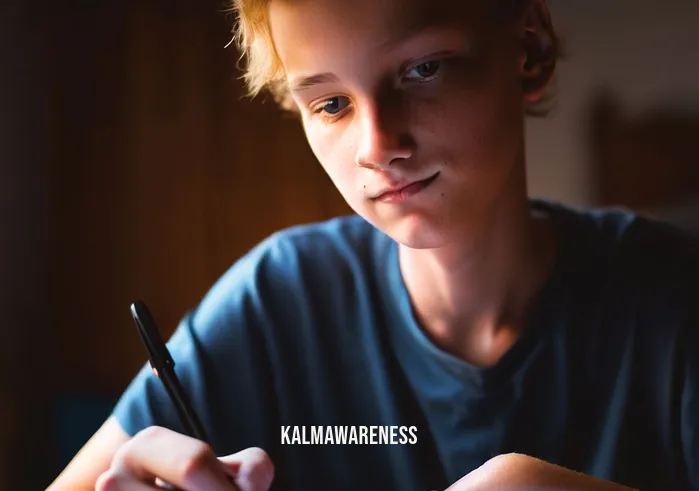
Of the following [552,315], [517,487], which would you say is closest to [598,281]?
[552,315]

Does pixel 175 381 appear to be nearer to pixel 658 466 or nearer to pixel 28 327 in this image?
pixel 28 327

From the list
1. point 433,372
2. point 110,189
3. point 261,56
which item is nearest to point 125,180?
point 110,189

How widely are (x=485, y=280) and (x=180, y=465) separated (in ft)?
0.66

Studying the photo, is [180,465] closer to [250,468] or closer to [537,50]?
[250,468]

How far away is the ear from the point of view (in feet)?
1.32

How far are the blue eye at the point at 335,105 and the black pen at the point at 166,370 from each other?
16 cm

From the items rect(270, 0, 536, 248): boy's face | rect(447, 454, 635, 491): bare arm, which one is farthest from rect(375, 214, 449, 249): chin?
rect(447, 454, 635, 491): bare arm

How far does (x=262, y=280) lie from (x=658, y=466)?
252 mm

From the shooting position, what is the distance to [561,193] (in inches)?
17.2

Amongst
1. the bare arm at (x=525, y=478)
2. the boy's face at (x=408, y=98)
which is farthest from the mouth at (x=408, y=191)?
the bare arm at (x=525, y=478)

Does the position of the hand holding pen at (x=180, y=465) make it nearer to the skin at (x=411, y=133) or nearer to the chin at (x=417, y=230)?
the skin at (x=411, y=133)

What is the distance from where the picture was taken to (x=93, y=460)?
42 centimetres

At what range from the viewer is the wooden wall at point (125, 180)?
45 cm

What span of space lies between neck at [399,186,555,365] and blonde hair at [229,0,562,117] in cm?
7
